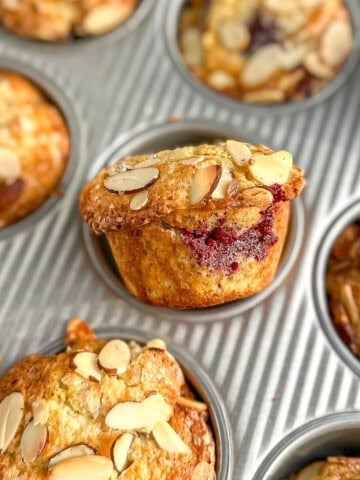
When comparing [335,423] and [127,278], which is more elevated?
[127,278]

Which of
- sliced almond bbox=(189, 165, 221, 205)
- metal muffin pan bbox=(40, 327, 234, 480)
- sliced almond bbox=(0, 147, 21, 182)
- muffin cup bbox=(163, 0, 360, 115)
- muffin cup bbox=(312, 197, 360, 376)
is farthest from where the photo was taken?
muffin cup bbox=(163, 0, 360, 115)

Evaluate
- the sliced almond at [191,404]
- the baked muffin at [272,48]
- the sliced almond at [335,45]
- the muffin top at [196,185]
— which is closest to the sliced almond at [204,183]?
the muffin top at [196,185]

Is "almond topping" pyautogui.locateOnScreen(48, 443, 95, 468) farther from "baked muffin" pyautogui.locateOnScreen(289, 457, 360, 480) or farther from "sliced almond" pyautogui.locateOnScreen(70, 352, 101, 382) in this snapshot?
"baked muffin" pyautogui.locateOnScreen(289, 457, 360, 480)

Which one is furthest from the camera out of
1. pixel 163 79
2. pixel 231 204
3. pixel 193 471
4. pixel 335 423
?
pixel 163 79

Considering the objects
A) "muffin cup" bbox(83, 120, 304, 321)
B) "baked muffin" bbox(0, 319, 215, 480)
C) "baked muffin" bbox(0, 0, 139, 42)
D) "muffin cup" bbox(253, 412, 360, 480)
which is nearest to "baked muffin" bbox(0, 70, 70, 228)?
"muffin cup" bbox(83, 120, 304, 321)

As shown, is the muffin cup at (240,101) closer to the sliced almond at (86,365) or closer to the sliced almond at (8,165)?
the sliced almond at (8,165)

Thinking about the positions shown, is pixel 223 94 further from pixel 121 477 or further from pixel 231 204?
pixel 121 477

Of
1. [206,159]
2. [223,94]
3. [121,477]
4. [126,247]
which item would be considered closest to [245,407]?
[121,477]

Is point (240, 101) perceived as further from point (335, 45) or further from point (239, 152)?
point (239, 152)
